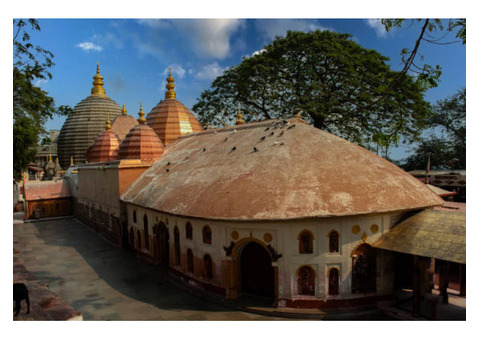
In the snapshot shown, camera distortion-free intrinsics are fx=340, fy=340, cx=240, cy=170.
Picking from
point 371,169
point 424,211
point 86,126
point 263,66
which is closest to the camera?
point 424,211

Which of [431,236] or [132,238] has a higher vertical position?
[431,236]

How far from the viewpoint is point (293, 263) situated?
10445 mm

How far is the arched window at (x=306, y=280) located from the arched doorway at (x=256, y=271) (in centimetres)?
112

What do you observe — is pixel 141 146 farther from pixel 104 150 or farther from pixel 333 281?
pixel 333 281

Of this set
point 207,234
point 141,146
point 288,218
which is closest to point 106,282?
point 207,234

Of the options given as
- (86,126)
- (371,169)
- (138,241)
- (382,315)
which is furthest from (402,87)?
(86,126)

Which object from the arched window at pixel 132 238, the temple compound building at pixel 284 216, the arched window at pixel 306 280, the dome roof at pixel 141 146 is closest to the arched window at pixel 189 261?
the temple compound building at pixel 284 216

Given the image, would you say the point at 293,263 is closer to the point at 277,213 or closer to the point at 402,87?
the point at 277,213

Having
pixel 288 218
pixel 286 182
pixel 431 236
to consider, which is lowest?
pixel 431 236

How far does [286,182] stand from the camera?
11.6 meters

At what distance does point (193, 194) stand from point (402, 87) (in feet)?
62.3

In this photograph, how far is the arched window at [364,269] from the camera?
34.5 feet

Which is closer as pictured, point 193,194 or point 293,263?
point 293,263

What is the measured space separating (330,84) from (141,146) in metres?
14.9
